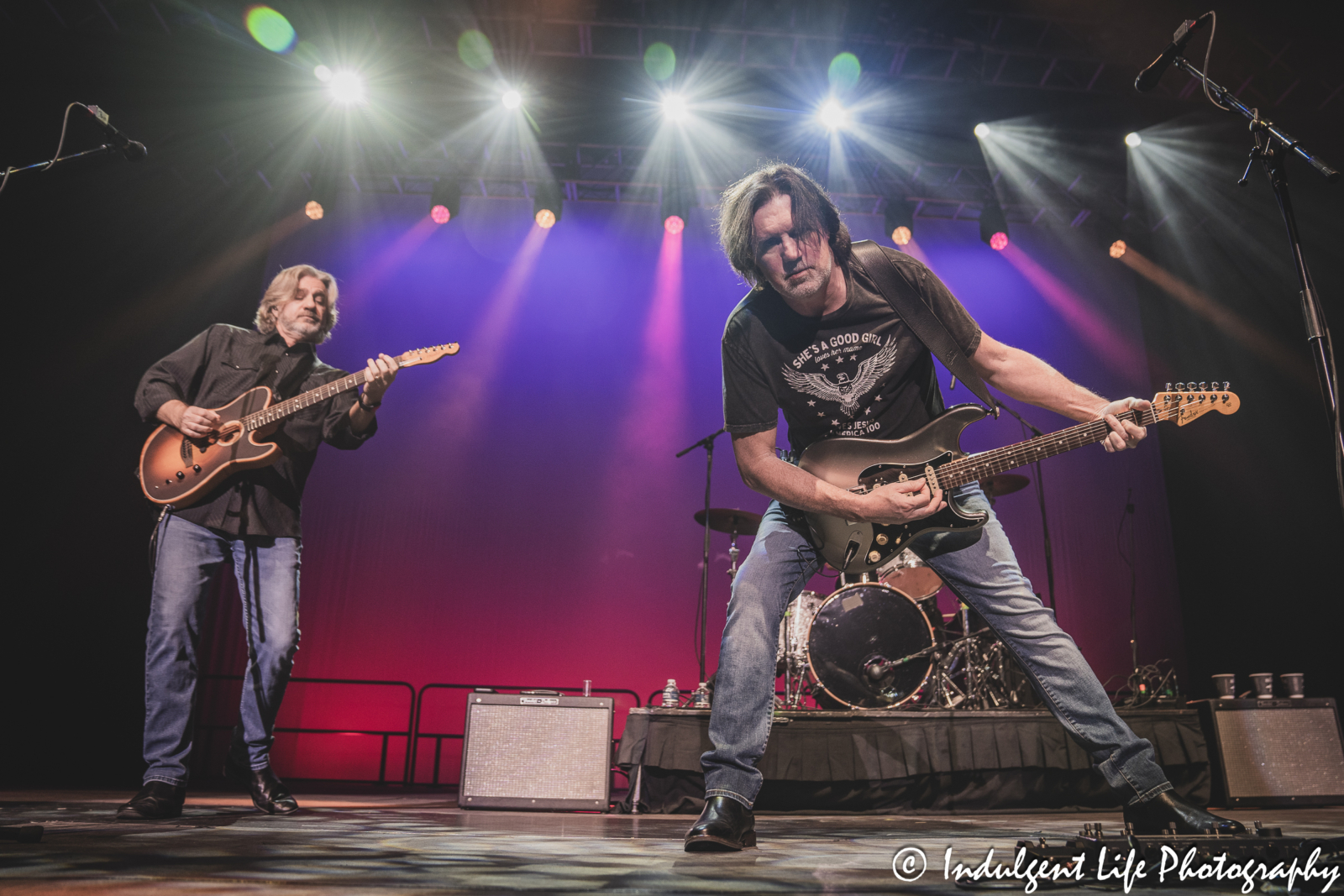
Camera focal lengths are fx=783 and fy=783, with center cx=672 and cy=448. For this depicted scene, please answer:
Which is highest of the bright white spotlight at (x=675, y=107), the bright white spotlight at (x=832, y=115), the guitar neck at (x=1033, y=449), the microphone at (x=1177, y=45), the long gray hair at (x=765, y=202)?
the bright white spotlight at (x=675, y=107)

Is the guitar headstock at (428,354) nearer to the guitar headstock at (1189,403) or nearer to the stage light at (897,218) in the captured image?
the guitar headstock at (1189,403)

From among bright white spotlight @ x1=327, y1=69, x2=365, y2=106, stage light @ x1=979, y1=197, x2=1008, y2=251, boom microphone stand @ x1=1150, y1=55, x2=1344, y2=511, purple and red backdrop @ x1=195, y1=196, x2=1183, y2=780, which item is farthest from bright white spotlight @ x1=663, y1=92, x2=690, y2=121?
boom microphone stand @ x1=1150, y1=55, x2=1344, y2=511

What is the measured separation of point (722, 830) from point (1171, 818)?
114 centimetres

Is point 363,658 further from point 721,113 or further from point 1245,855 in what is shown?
point 1245,855

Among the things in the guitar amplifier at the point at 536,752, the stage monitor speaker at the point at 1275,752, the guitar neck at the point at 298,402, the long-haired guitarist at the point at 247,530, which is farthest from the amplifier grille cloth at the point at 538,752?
the stage monitor speaker at the point at 1275,752

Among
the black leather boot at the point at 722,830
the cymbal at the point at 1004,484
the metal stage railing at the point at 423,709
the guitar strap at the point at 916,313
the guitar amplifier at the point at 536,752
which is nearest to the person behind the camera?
the black leather boot at the point at 722,830

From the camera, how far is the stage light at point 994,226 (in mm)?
9062

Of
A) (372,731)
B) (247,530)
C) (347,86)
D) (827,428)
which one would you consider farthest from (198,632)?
(347,86)

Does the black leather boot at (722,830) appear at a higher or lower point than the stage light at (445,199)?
lower

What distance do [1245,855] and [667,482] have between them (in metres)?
6.89

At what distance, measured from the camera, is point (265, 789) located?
3145mm

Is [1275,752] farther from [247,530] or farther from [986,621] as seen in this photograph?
[247,530]

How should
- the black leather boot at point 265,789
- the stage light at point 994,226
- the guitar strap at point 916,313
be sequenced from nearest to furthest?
the guitar strap at point 916,313
the black leather boot at point 265,789
the stage light at point 994,226

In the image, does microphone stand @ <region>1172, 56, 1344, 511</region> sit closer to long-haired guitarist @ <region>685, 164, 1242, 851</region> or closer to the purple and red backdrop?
long-haired guitarist @ <region>685, 164, 1242, 851</region>
